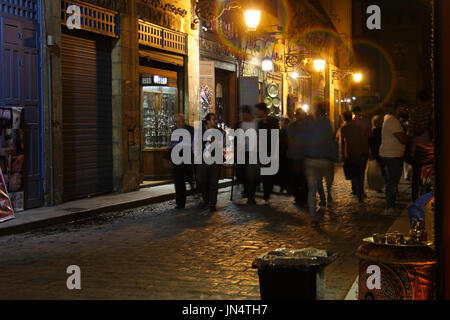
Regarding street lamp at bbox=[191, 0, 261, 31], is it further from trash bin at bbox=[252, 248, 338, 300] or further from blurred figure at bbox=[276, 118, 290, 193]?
trash bin at bbox=[252, 248, 338, 300]

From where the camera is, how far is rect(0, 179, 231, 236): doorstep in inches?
412

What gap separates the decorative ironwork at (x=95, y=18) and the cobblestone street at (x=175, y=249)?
4.20m

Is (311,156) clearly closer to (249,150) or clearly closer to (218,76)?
(249,150)

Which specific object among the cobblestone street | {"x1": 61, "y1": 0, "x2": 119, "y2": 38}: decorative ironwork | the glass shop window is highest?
{"x1": 61, "y1": 0, "x2": 119, "y2": 38}: decorative ironwork

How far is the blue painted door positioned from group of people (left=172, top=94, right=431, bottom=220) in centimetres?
267

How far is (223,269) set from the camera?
7320 millimetres

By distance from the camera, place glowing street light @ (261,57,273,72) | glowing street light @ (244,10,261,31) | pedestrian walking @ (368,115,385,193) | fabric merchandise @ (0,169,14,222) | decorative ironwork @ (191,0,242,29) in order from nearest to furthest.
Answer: fabric merchandise @ (0,169,14,222) < pedestrian walking @ (368,115,385,193) < glowing street light @ (244,10,261,31) < decorative ironwork @ (191,0,242,29) < glowing street light @ (261,57,273,72)

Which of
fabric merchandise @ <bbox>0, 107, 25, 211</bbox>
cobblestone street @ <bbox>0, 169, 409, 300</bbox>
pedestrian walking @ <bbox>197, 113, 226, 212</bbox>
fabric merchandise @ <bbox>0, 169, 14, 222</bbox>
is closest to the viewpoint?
cobblestone street @ <bbox>0, 169, 409, 300</bbox>

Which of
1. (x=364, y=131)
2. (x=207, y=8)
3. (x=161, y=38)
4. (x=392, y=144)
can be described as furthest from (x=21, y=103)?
(x=207, y=8)

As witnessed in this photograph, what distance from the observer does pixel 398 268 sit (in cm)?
456

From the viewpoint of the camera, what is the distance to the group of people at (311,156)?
10.1m

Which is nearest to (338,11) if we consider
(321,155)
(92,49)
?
(92,49)

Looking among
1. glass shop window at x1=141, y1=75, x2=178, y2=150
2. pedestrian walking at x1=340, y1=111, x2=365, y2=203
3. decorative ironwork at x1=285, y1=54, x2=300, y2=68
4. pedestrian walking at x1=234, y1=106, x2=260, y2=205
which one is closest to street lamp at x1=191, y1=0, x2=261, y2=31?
glass shop window at x1=141, y1=75, x2=178, y2=150

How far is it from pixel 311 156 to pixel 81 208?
15.6 feet
